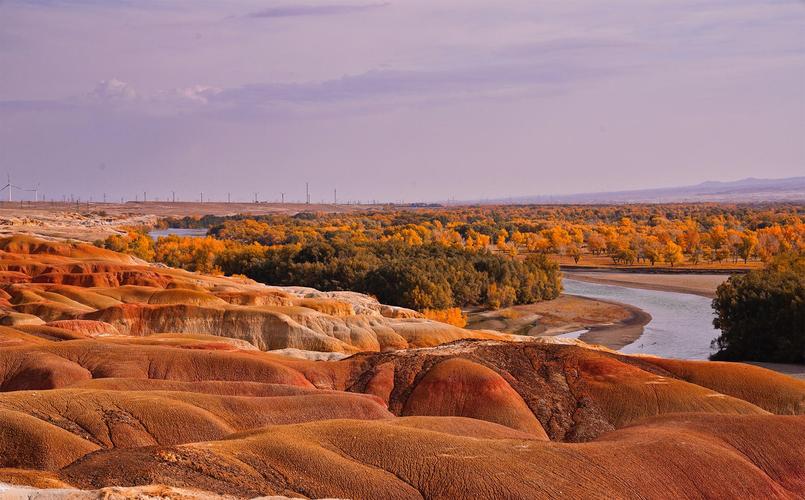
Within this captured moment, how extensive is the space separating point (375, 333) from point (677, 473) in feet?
102

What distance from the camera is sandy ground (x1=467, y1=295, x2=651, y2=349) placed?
68188 mm

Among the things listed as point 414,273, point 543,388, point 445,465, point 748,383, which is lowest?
point 414,273

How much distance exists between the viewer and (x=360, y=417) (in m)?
24.8

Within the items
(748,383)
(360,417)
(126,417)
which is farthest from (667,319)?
(126,417)

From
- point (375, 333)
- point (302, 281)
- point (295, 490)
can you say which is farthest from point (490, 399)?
point (302, 281)

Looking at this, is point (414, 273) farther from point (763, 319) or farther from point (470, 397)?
point (470, 397)

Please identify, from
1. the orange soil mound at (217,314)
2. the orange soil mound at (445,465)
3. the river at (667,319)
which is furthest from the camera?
the river at (667,319)

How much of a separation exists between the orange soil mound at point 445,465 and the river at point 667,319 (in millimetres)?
38191

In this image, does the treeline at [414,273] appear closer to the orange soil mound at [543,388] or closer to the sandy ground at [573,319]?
the sandy ground at [573,319]

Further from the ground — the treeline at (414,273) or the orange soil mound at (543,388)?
the orange soil mound at (543,388)

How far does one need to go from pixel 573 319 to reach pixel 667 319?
7590 mm

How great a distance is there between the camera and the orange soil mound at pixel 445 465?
1638cm

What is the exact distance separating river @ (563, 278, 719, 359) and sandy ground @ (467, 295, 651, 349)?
1203 millimetres

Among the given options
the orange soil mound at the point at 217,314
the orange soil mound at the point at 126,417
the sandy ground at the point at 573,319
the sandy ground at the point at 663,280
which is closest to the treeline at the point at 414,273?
the sandy ground at the point at 573,319
